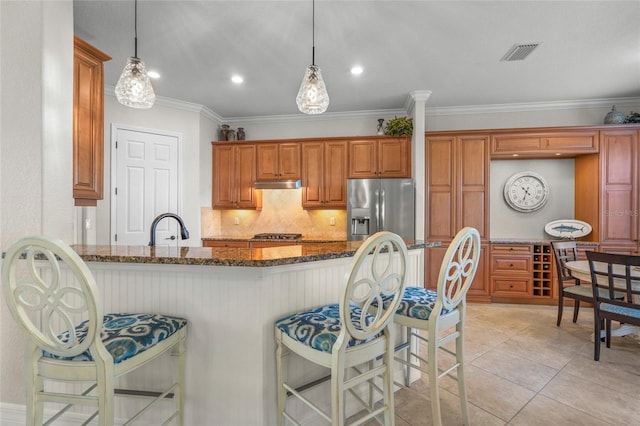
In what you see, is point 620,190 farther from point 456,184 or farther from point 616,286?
point 616,286

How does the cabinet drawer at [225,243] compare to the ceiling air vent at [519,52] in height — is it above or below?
below

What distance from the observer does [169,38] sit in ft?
9.00

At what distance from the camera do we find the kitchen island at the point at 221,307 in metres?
1.54

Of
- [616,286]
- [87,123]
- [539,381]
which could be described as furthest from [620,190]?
[87,123]

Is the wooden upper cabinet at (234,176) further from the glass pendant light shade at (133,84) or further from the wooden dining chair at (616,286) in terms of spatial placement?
the wooden dining chair at (616,286)

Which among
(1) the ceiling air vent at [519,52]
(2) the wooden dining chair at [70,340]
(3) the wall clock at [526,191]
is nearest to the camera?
(2) the wooden dining chair at [70,340]

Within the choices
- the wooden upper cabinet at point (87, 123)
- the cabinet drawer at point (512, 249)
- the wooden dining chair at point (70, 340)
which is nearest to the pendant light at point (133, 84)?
the wooden upper cabinet at point (87, 123)

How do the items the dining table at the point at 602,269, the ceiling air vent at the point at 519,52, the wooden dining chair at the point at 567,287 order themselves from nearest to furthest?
the dining table at the point at 602,269 < the ceiling air vent at the point at 519,52 < the wooden dining chair at the point at 567,287

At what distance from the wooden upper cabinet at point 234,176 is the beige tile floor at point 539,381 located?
128 inches

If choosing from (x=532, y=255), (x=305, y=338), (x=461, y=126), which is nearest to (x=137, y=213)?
(x=305, y=338)

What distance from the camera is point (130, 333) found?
1.33 m

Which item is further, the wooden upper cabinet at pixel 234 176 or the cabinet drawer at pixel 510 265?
the wooden upper cabinet at pixel 234 176

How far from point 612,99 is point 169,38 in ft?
17.6

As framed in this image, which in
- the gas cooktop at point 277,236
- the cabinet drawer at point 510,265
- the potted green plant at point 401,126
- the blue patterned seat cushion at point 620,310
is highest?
the potted green plant at point 401,126
